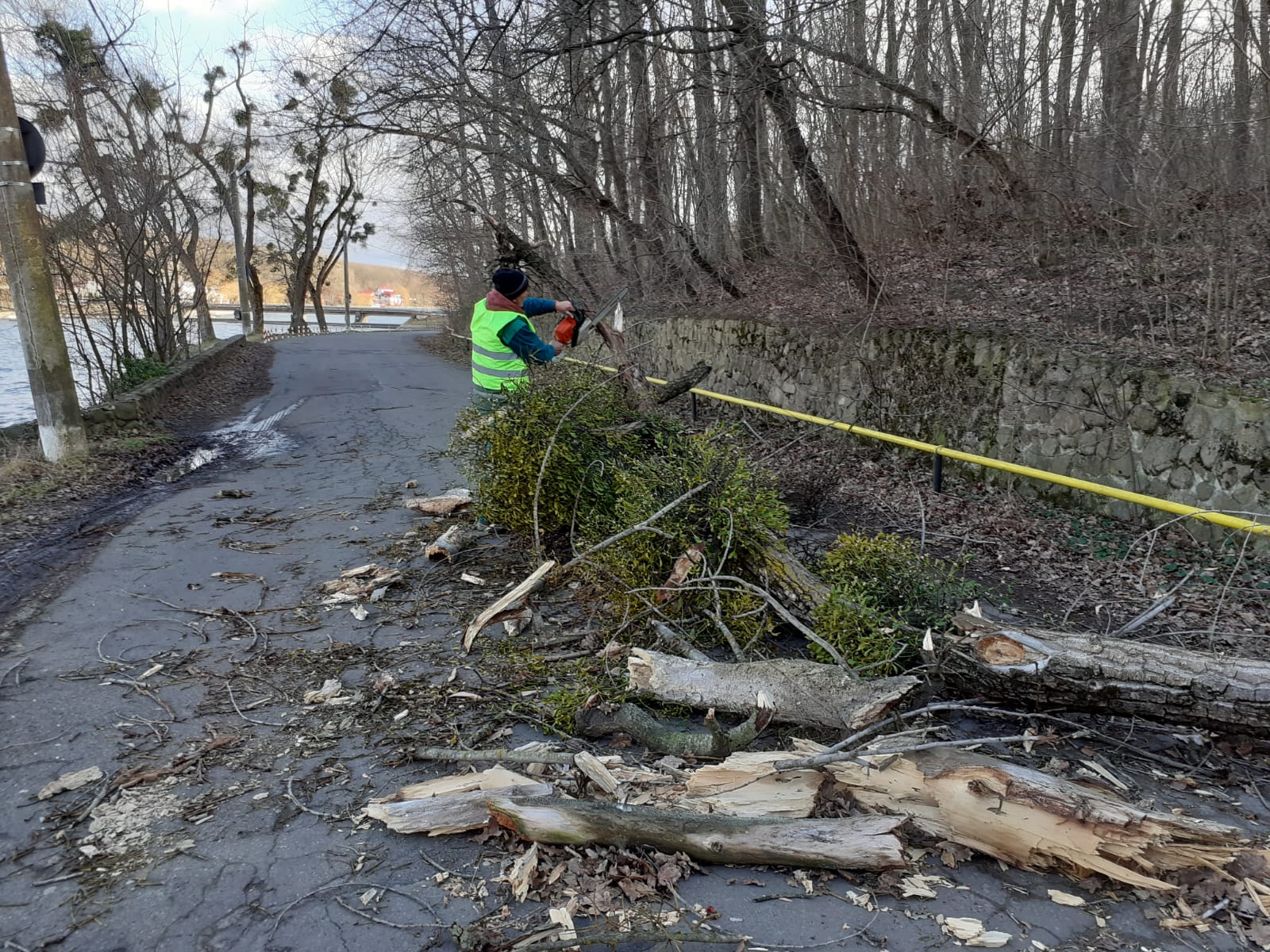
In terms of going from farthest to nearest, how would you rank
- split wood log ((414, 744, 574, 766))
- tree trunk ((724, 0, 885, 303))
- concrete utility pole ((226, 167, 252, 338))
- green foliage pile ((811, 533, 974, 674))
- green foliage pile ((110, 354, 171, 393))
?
concrete utility pole ((226, 167, 252, 338)), green foliage pile ((110, 354, 171, 393)), tree trunk ((724, 0, 885, 303)), green foliage pile ((811, 533, 974, 674)), split wood log ((414, 744, 574, 766))

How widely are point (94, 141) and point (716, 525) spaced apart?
14201mm

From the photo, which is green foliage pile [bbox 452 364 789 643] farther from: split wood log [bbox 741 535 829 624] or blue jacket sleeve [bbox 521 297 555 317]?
blue jacket sleeve [bbox 521 297 555 317]

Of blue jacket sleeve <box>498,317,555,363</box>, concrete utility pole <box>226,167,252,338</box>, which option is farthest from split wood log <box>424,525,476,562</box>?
concrete utility pole <box>226,167,252,338</box>

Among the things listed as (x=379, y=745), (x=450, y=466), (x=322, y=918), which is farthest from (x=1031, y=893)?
(x=450, y=466)

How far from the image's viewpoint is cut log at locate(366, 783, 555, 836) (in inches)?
123

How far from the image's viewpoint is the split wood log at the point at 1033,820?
2748 mm

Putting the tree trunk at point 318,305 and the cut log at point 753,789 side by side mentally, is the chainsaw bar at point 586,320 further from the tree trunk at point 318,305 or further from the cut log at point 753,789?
the tree trunk at point 318,305

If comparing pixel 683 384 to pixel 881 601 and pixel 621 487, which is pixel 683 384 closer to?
pixel 621 487

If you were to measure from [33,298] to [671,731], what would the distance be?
9970 millimetres

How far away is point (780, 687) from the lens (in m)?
3.83

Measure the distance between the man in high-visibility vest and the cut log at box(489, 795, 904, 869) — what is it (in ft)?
13.6

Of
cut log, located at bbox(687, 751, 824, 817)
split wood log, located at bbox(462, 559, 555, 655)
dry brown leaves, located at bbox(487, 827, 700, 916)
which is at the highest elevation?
split wood log, located at bbox(462, 559, 555, 655)

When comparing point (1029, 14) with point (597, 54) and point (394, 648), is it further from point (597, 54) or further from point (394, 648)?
point (394, 648)

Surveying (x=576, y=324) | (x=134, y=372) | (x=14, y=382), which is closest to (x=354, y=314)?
(x=14, y=382)
